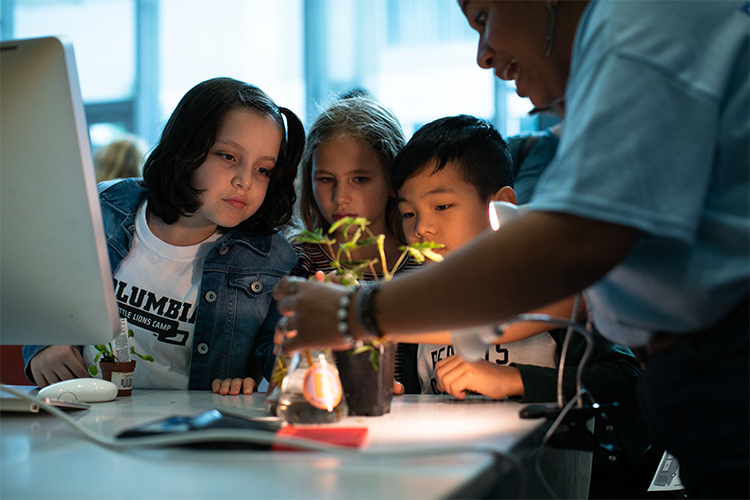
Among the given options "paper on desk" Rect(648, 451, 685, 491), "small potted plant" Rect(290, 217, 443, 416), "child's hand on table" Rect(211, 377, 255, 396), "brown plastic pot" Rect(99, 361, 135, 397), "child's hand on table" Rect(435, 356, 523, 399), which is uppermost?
"small potted plant" Rect(290, 217, 443, 416)

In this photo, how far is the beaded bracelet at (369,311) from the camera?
2.06 ft

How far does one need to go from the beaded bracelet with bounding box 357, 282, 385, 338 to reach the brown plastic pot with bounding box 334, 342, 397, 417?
0.74ft

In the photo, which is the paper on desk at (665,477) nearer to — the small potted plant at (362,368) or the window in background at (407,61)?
the small potted plant at (362,368)

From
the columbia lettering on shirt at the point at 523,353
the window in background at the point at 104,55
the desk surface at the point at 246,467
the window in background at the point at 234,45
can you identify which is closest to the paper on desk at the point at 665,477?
the columbia lettering on shirt at the point at 523,353

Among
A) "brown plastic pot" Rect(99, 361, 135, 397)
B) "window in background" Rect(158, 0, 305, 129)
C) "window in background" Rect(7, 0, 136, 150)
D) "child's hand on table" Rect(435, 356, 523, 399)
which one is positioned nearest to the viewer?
"child's hand on table" Rect(435, 356, 523, 399)

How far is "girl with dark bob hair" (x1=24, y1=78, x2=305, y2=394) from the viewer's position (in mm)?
1505

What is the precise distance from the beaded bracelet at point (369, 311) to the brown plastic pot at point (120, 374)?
0.69 meters

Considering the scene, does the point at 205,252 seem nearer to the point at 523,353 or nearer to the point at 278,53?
the point at 523,353

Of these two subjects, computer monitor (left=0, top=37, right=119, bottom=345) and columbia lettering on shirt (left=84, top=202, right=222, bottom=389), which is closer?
computer monitor (left=0, top=37, right=119, bottom=345)

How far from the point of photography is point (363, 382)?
33.7 inches

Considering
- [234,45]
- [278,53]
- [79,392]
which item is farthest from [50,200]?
[234,45]

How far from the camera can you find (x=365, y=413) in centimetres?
86

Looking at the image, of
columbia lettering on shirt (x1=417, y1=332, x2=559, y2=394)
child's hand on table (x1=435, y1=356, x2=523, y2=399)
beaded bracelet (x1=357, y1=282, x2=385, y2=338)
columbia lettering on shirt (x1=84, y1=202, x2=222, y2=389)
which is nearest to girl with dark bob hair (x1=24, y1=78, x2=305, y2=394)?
columbia lettering on shirt (x1=84, y1=202, x2=222, y2=389)

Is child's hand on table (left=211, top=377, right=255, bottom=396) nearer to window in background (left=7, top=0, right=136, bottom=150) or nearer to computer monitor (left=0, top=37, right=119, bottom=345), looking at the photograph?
computer monitor (left=0, top=37, right=119, bottom=345)
